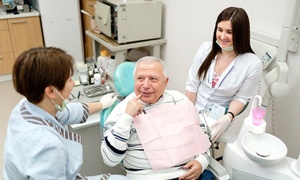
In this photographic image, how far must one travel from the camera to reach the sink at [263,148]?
52.7 inches

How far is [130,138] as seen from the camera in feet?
4.87

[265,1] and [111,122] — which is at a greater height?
[265,1]

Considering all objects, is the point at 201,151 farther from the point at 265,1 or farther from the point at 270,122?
the point at 265,1

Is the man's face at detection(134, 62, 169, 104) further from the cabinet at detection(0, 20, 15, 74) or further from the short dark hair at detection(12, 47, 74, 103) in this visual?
the cabinet at detection(0, 20, 15, 74)

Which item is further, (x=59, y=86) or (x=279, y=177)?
(x=279, y=177)

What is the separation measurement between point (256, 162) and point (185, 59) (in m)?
1.74

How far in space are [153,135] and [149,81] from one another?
0.30m

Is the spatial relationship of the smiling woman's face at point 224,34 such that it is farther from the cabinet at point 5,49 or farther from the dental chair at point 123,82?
the cabinet at point 5,49

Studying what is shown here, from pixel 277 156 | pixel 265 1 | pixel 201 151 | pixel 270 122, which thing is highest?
pixel 265 1

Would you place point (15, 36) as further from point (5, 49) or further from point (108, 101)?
point (108, 101)

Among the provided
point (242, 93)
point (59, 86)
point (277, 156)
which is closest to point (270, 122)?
point (242, 93)

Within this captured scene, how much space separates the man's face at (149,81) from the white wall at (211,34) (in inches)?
39.8

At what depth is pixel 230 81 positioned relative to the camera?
1.83m

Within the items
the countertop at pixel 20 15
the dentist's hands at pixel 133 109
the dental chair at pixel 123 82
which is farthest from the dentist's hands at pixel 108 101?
the countertop at pixel 20 15
